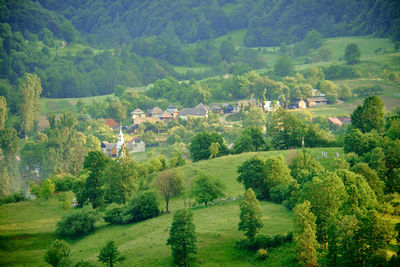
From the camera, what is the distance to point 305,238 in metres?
31.1

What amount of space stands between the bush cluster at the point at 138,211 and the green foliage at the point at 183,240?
15.0 m

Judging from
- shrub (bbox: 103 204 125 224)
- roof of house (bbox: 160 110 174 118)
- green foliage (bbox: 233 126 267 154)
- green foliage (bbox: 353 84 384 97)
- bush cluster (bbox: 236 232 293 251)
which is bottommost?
bush cluster (bbox: 236 232 293 251)

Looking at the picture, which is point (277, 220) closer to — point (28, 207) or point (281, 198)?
point (281, 198)

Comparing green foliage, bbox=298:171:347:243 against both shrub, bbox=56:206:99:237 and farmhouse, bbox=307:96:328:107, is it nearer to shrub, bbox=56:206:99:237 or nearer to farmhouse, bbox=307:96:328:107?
shrub, bbox=56:206:99:237

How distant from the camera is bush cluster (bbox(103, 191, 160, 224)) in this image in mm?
51250

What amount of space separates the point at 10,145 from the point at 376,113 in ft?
260

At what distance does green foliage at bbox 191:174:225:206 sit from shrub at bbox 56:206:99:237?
1243 cm

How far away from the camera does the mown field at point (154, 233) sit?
1443 inches

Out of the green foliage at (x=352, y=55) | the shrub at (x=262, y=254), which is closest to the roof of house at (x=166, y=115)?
the green foliage at (x=352, y=55)

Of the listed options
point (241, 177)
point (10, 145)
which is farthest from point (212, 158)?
point (10, 145)

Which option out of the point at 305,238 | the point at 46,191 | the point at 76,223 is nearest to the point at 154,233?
the point at 76,223

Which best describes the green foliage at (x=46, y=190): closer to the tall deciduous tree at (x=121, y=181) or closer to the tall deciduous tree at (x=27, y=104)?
the tall deciduous tree at (x=121, y=181)

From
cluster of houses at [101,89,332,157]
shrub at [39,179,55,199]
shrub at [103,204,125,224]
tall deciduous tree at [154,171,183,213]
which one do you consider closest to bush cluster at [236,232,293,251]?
tall deciduous tree at [154,171,183,213]

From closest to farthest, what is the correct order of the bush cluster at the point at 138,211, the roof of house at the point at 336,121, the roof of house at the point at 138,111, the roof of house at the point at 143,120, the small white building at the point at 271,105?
the bush cluster at the point at 138,211, the roof of house at the point at 336,121, the small white building at the point at 271,105, the roof of house at the point at 143,120, the roof of house at the point at 138,111
